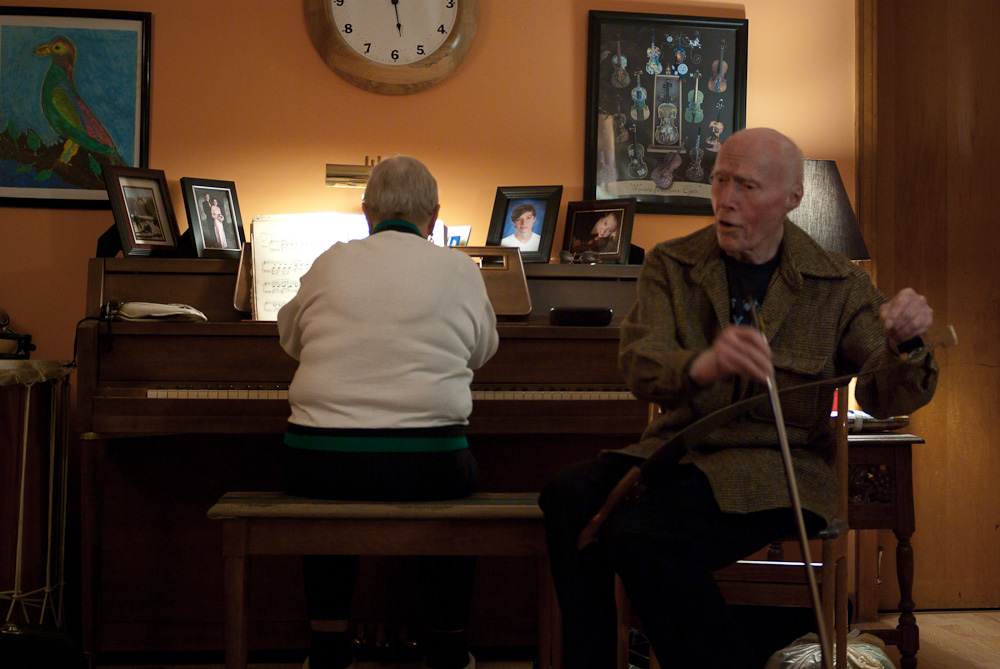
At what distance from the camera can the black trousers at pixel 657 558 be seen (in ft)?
4.58

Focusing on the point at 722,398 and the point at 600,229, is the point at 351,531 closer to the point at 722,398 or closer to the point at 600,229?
the point at 722,398

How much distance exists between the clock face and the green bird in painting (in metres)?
0.87

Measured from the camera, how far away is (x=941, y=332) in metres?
1.31

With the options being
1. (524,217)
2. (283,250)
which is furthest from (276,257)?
(524,217)

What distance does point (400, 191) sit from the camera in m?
1.93

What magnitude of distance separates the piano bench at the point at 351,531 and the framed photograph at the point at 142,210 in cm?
108

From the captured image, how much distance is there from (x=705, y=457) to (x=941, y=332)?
1.39 feet

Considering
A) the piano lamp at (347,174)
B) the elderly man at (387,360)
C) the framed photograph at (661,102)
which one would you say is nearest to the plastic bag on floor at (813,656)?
the elderly man at (387,360)

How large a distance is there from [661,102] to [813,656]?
1.89 m

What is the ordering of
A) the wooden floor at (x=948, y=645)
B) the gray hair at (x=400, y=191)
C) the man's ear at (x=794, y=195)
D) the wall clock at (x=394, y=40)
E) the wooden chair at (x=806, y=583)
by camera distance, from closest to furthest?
the man's ear at (x=794, y=195), the wooden chair at (x=806, y=583), the gray hair at (x=400, y=191), the wooden floor at (x=948, y=645), the wall clock at (x=394, y=40)

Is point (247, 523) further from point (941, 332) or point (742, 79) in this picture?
point (742, 79)

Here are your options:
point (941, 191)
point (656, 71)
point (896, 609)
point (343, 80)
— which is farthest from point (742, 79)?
point (896, 609)

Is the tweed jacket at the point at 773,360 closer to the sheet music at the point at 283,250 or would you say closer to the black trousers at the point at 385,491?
the black trousers at the point at 385,491

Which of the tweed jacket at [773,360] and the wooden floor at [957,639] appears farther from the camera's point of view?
the wooden floor at [957,639]
